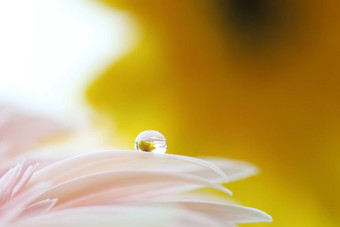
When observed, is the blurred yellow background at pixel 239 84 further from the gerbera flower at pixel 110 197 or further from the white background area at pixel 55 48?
the gerbera flower at pixel 110 197

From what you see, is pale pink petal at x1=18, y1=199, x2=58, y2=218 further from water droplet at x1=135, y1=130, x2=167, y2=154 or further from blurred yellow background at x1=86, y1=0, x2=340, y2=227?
blurred yellow background at x1=86, y1=0, x2=340, y2=227

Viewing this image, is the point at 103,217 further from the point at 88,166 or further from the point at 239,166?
the point at 239,166

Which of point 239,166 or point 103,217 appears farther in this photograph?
point 239,166

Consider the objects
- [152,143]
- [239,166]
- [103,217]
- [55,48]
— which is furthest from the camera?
[55,48]

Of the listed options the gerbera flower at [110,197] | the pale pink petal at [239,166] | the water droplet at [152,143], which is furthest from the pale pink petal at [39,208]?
the pale pink petal at [239,166]

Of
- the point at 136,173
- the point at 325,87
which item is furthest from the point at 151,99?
the point at 136,173

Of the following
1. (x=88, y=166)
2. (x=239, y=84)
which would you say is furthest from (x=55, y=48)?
(x=88, y=166)

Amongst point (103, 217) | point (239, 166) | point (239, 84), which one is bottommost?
point (103, 217)

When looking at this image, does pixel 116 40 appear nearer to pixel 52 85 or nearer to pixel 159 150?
pixel 52 85

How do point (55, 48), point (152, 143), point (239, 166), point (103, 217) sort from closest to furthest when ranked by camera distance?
point (103, 217)
point (152, 143)
point (239, 166)
point (55, 48)
